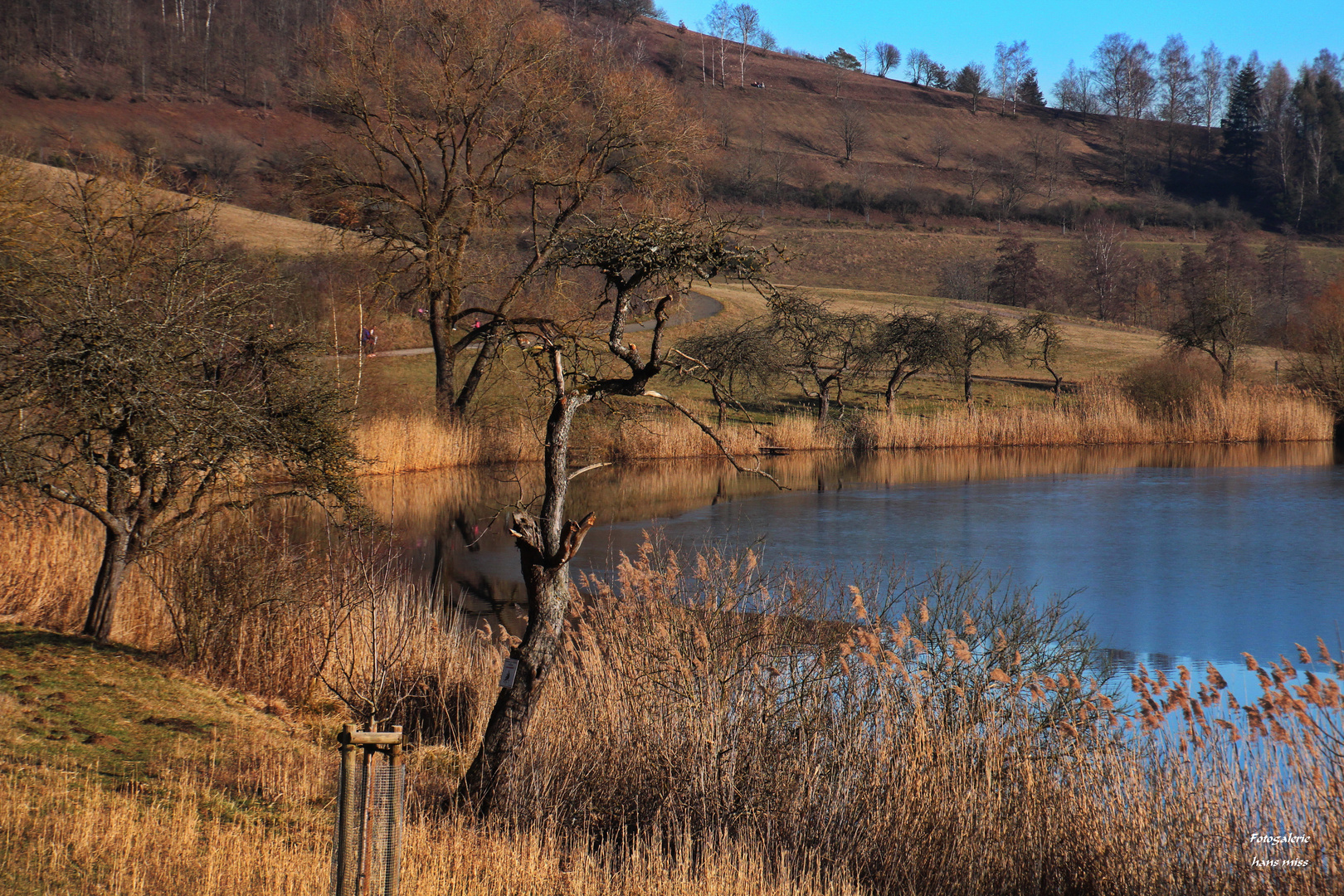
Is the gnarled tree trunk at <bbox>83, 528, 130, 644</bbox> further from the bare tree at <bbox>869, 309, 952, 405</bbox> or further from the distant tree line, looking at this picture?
the bare tree at <bbox>869, 309, 952, 405</bbox>

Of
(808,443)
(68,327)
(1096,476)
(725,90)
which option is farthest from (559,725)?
(725,90)

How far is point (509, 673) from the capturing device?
5.97 metres

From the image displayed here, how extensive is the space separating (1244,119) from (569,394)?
124 meters

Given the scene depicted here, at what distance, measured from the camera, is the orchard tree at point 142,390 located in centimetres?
699

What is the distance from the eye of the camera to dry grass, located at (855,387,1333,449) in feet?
103

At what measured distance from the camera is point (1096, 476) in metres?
26.0

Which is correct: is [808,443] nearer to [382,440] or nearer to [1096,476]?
[1096,476]

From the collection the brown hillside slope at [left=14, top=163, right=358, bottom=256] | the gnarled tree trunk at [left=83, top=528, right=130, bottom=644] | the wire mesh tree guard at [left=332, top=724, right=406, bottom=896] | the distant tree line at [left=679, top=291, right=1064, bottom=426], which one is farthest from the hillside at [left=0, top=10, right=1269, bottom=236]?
the wire mesh tree guard at [left=332, top=724, right=406, bottom=896]

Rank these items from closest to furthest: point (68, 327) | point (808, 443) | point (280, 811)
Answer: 1. point (280, 811)
2. point (68, 327)
3. point (808, 443)

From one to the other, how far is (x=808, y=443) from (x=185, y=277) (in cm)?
2294

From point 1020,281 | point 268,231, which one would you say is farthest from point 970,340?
point 268,231

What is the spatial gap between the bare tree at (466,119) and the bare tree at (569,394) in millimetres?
16678

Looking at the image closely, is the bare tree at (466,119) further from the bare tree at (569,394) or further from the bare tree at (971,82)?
the bare tree at (971,82)

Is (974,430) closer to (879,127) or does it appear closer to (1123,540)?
(1123,540)
